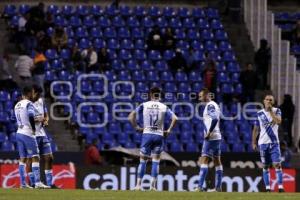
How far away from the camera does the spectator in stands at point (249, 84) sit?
1532 inches

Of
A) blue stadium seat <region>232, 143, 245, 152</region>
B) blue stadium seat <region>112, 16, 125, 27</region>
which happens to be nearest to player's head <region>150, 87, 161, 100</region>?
blue stadium seat <region>232, 143, 245, 152</region>

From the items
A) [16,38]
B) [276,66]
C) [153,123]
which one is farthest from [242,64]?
[153,123]

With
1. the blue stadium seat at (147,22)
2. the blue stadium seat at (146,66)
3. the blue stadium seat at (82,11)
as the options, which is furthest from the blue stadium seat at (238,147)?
the blue stadium seat at (82,11)

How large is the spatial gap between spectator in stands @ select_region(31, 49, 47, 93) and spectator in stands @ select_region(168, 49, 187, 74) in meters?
4.77

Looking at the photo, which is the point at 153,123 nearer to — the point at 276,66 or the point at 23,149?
the point at 23,149

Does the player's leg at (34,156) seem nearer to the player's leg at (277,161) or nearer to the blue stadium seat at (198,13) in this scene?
the player's leg at (277,161)

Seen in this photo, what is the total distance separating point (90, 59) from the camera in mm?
38031

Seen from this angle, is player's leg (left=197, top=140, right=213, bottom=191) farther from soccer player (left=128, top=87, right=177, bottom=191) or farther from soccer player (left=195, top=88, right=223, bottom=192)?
soccer player (left=128, top=87, right=177, bottom=191)

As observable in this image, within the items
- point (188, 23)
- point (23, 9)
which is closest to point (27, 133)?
point (23, 9)

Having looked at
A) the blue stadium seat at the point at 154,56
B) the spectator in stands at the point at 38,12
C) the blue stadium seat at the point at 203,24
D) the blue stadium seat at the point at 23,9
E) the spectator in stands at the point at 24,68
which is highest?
the blue stadium seat at the point at 23,9

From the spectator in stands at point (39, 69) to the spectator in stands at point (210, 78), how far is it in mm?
5510

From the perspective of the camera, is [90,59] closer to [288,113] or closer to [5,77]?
[5,77]

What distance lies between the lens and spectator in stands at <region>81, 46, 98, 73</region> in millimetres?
37969

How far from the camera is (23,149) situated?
2622 centimetres
